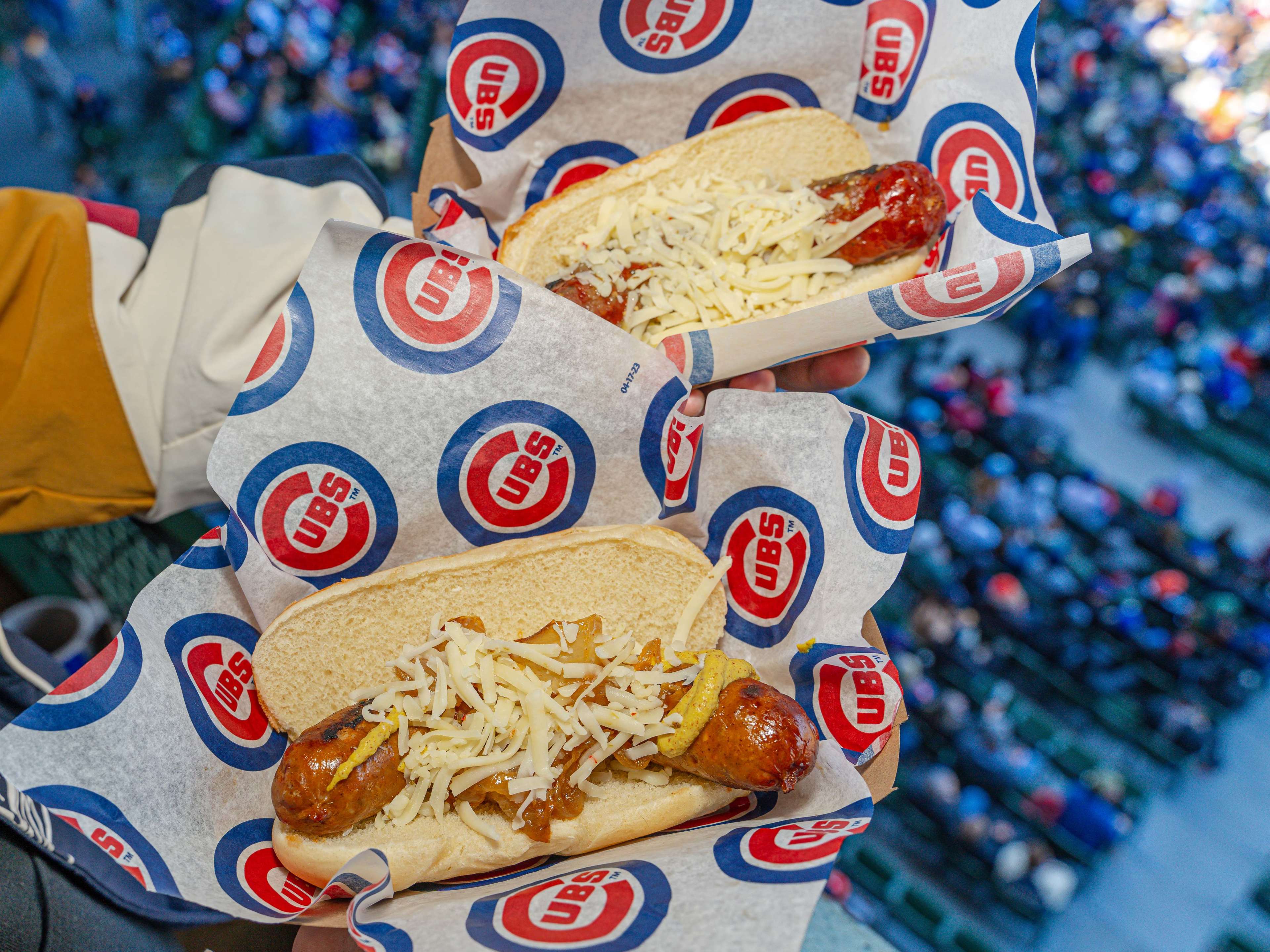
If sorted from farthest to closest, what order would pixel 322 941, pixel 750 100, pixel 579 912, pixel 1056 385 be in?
pixel 1056 385, pixel 750 100, pixel 322 941, pixel 579 912

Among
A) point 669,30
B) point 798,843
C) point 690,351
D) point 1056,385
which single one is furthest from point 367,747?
point 1056,385

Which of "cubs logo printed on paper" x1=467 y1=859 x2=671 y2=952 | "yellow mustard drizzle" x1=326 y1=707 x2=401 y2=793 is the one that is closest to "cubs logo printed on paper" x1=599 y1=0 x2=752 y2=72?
"yellow mustard drizzle" x1=326 y1=707 x2=401 y2=793

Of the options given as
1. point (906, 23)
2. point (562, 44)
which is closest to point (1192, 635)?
point (906, 23)

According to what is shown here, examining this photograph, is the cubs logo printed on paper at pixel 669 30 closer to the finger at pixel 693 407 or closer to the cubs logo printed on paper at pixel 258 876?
the finger at pixel 693 407

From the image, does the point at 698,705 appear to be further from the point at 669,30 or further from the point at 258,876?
the point at 669,30

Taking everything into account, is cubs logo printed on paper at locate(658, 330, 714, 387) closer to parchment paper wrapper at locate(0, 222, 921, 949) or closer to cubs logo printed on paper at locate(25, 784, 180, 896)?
parchment paper wrapper at locate(0, 222, 921, 949)

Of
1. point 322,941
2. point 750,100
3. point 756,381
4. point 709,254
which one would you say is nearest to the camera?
point 322,941
